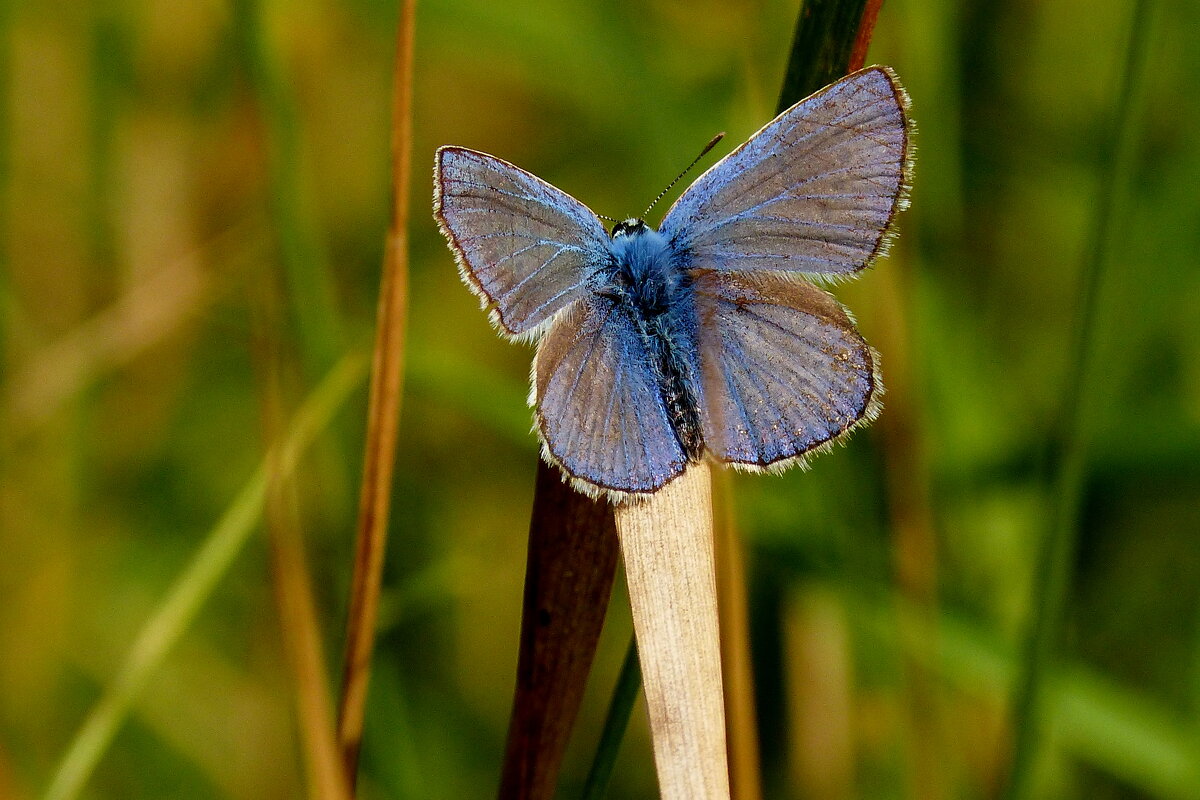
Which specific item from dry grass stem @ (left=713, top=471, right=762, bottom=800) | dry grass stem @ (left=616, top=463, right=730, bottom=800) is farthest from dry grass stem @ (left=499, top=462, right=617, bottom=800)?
dry grass stem @ (left=713, top=471, right=762, bottom=800)

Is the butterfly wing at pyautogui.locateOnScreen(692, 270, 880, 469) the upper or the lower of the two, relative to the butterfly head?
lower

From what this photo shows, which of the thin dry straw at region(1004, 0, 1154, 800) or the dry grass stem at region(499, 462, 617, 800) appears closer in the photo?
the dry grass stem at region(499, 462, 617, 800)

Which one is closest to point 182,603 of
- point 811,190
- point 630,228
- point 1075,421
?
point 630,228

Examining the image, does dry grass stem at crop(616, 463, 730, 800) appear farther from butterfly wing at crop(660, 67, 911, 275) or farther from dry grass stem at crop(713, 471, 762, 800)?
butterfly wing at crop(660, 67, 911, 275)

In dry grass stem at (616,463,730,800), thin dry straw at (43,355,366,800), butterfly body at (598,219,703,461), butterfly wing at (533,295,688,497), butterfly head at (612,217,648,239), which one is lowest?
thin dry straw at (43,355,366,800)

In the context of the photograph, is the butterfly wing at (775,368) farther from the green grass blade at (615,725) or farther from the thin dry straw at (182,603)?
the thin dry straw at (182,603)

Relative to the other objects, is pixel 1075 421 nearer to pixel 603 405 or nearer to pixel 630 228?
pixel 603 405

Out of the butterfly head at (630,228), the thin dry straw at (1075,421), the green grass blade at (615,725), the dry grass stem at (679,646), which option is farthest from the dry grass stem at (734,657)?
the butterfly head at (630,228)
